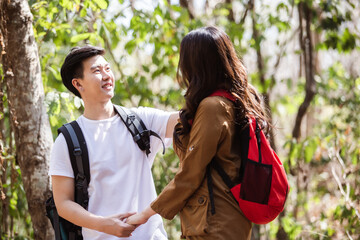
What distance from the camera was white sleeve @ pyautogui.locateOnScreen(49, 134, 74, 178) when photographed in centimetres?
200

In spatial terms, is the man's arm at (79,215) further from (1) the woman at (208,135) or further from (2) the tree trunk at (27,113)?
(2) the tree trunk at (27,113)

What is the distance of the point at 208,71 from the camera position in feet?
5.85

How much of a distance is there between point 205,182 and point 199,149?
0.15m

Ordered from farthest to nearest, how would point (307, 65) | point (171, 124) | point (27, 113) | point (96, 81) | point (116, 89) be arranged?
1. point (307, 65)
2. point (116, 89)
3. point (27, 113)
4. point (171, 124)
5. point (96, 81)

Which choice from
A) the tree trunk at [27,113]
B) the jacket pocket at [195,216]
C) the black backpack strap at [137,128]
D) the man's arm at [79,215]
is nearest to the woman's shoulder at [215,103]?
the jacket pocket at [195,216]

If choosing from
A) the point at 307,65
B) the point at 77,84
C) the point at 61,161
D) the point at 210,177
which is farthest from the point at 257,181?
the point at 307,65

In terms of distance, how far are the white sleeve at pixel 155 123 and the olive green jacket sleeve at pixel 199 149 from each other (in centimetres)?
48

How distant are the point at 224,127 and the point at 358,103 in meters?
4.91

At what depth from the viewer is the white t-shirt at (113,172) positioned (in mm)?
2035

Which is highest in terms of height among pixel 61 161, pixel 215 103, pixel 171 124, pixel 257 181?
pixel 215 103

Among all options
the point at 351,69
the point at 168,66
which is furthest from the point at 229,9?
the point at 351,69

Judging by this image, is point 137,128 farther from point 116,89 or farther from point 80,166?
point 116,89

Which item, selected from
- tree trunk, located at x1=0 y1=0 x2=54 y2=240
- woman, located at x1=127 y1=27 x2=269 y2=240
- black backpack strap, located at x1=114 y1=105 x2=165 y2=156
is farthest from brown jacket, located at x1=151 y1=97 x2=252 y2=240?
tree trunk, located at x1=0 y1=0 x2=54 y2=240

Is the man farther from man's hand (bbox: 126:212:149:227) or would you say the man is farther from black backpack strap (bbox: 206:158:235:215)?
black backpack strap (bbox: 206:158:235:215)
